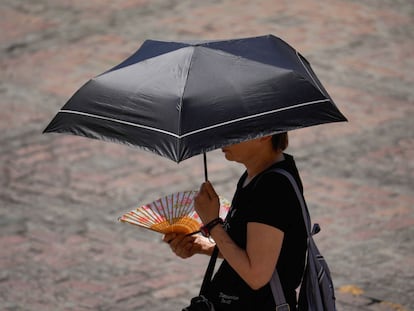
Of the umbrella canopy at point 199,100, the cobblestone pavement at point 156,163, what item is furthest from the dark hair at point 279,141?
the cobblestone pavement at point 156,163

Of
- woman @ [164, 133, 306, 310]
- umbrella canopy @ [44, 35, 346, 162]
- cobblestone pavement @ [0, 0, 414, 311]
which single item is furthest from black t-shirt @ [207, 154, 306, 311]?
cobblestone pavement @ [0, 0, 414, 311]

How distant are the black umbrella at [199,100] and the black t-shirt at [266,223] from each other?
0.24m

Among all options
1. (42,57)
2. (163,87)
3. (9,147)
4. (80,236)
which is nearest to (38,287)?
(80,236)

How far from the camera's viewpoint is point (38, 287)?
5887 millimetres

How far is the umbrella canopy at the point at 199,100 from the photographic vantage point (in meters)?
3.18

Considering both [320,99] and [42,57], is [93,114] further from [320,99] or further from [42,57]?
[42,57]

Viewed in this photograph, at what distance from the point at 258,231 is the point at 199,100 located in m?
0.51

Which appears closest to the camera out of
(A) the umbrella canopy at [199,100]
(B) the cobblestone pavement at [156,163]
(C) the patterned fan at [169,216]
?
(A) the umbrella canopy at [199,100]

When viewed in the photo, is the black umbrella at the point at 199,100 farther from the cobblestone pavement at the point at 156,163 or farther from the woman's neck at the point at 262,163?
the cobblestone pavement at the point at 156,163

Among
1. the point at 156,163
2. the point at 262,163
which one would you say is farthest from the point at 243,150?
the point at 156,163

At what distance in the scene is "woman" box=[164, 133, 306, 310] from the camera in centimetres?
322

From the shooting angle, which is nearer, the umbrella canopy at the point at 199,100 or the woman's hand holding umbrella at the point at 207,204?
the umbrella canopy at the point at 199,100

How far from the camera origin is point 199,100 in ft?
10.6

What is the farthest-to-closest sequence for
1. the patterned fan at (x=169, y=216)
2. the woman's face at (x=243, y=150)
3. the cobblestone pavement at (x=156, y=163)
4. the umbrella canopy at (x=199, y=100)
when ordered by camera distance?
the cobblestone pavement at (x=156, y=163), the patterned fan at (x=169, y=216), the woman's face at (x=243, y=150), the umbrella canopy at (x=199, y=100)
